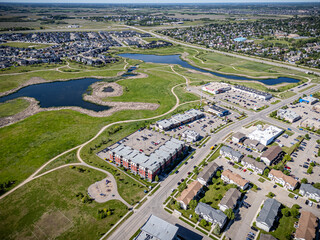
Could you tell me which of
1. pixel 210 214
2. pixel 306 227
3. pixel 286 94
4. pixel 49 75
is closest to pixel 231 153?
pixel 210 214

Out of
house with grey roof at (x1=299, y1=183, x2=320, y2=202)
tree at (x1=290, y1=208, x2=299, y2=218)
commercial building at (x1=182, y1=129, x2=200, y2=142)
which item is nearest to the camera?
tree at (x1=290, y1=208, x2=299, y2=218)

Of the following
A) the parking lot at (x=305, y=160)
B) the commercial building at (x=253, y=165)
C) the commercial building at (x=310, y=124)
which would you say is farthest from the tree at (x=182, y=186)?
the commercial building at (x=310, y=124)

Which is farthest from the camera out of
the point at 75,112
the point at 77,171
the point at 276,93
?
the point at 276,93

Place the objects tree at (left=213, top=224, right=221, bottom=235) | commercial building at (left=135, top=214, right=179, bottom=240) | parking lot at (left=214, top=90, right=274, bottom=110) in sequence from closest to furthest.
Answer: commercial building at (left=135, top=214, right=179, bottom=240) < tree at (left=213, top=224, right=221, bottom=235) < parking lot at (left=214, top=90, right=274, bottom=110)

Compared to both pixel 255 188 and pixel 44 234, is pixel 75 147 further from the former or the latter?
Result: pixel 255 188

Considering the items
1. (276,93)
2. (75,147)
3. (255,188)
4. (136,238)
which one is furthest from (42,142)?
(276,93)

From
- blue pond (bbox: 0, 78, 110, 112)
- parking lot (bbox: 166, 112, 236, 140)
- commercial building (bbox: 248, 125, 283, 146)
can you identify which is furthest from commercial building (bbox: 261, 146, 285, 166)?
blue pond (bbox: 0, 78, 110, 112)

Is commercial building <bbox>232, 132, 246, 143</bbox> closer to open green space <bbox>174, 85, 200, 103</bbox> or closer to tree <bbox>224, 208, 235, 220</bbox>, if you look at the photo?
tree <bbox>224, 208, 235, 220</bbox>
